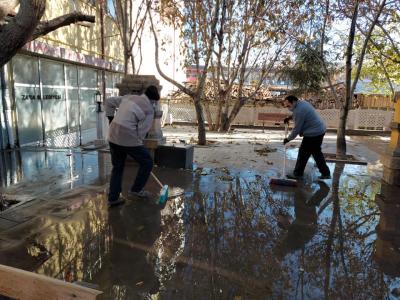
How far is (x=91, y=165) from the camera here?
764 cm

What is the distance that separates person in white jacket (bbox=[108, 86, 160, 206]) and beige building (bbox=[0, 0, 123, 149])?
3.87m

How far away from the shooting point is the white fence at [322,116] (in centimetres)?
1688

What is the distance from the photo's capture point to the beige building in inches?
379

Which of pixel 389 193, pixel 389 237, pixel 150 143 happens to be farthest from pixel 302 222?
pixel 150 143

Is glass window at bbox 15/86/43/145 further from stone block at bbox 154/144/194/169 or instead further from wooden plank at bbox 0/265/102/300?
wooden plank at bbox 0/265/102/300

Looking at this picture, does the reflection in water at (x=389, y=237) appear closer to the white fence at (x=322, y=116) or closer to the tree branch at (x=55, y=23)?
the tree branch at (x=55, y=23)

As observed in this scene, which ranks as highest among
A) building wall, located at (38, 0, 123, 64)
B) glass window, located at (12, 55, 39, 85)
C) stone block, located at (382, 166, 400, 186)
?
building wall, located at (38, 0, 123, 64)

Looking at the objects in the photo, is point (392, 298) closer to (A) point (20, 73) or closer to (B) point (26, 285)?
(B) point (26, 285)

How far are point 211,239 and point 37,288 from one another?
2.38 metres

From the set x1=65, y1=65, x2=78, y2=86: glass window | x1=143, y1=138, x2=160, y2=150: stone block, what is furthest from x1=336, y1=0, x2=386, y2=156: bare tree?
x1=65, y1=65, x2=78, y2=86: glass window

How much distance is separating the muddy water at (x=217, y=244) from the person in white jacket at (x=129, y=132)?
482 mm

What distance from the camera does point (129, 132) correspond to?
186 inches

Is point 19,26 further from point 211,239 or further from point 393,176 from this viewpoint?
point 393,176

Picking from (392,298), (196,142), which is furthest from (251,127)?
(392,298)
